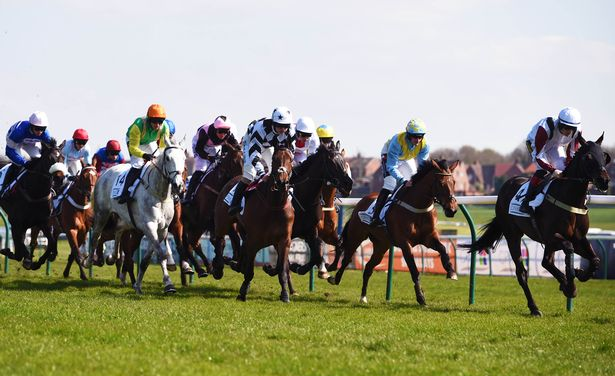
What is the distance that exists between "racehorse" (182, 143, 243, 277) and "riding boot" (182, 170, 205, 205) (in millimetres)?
100

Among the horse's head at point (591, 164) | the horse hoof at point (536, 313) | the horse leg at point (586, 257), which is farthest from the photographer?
the horse hoof at point (536, 313)

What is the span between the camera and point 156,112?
13273 mm

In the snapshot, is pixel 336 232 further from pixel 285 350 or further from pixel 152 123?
pixel 285 350

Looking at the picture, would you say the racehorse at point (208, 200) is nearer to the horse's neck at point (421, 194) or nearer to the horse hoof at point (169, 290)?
the horse hoof at point (169, 290)

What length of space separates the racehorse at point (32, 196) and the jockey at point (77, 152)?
1940 millimetres

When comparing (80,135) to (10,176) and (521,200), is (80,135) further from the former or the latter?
(521,200)

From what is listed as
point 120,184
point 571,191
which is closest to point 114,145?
point 120,184

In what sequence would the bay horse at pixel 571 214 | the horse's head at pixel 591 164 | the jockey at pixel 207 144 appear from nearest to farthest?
1. the horse's head at pixel 591 164
2. the bay horse at pixel 571 214
3. the jockey at pixel 207 144

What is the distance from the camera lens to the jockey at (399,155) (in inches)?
513

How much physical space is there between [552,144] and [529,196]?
727 mm

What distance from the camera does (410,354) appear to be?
7.70 metres

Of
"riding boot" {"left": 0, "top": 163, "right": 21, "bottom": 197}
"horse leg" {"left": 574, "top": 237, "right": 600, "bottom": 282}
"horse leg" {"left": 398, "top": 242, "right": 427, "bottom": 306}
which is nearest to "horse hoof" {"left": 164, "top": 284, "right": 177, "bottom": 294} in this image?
"horse leg" {"left": 398, "top": 242, "right": 427, "bottom": 306}

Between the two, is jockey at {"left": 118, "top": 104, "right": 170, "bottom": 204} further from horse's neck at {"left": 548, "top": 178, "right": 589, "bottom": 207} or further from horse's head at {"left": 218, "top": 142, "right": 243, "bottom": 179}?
horse's neck at {"left": 548, "top": 178, "right": 589, "bottom": 207}

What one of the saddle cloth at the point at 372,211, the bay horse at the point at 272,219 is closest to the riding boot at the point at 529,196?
the saddle cloth at the point at 372,211
